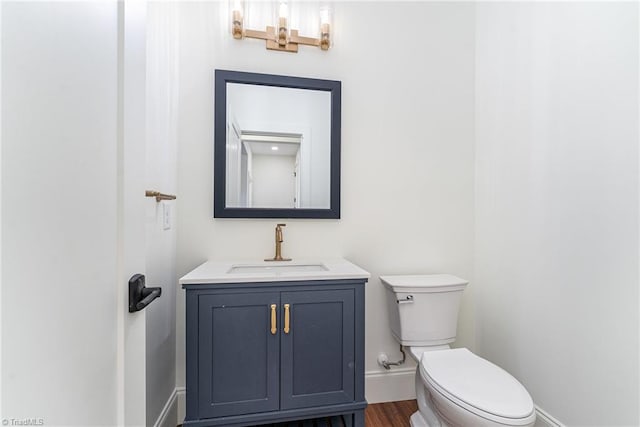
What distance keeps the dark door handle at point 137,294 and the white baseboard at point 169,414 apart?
3.48 ft

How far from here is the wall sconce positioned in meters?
1.62

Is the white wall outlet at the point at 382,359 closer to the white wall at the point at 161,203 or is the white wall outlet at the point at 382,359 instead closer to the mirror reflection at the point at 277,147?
the mirror reflection at the point at 277,147

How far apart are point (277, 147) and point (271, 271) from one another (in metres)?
0.73

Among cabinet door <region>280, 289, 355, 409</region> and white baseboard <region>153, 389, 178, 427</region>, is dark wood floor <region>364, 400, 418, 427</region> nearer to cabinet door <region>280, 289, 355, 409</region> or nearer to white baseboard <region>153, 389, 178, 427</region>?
cabinet door <region>280, 289, 355, 409</region>

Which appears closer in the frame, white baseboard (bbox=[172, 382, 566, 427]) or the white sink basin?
the white sink basin

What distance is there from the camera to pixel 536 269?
1487 mm

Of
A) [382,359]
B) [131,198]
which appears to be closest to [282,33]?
[131,198]

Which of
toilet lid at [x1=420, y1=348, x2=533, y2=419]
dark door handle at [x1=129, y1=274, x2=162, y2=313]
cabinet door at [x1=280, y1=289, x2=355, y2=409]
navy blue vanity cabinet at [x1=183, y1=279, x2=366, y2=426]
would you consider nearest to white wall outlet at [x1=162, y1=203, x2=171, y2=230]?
navy blue vanity cabinet at [x1=183, y1=279, x2=366, y2=426]

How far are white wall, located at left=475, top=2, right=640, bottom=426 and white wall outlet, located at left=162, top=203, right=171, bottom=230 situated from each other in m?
1.85

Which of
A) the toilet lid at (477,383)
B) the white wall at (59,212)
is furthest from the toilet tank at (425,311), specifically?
the white wall at (59,212)

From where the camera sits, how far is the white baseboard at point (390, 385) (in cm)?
178

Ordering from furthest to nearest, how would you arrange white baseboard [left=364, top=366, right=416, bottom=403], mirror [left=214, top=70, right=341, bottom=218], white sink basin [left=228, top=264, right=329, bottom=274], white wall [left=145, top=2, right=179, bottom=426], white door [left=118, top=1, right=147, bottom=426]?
white baseboard [left=364, top=366, right=416, bottom=403], mirror [left=214, top=70, right=341, bottom=218], white sink basin [left=228, top=264, right=329, bottom=274], white wall [left=145, top=2, right=179, bottom=426], white door [left=118, top=1, right=147, bottom=426]

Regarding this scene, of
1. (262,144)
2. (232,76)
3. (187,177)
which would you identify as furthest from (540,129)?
(187,177)

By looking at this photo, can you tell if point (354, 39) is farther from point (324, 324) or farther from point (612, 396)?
point (612, 396)
